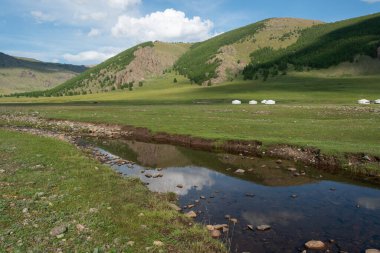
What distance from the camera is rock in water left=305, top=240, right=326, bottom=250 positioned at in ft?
50.9

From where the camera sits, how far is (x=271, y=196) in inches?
915

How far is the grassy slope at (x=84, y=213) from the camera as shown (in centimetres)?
1379

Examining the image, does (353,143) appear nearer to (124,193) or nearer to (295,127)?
(295,127)

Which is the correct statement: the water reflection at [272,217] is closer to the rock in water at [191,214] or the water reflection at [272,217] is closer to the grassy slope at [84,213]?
the rock in water at [191,214]

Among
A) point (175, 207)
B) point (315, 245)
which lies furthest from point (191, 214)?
point (315, 245)

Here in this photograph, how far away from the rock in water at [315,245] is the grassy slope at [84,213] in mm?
4370

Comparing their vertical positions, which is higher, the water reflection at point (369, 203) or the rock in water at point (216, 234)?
the rock in water at point (216, 234)

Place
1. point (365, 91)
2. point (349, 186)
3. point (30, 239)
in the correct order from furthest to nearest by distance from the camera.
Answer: point (365, 91)
point (349, 186)
point (30, 239)

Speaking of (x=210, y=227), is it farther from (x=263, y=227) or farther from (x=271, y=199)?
(x=271, y=199)

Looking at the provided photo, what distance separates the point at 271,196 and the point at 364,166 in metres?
11.7

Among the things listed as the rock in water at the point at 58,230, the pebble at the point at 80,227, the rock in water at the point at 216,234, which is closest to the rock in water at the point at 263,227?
the rock in water at the point at 216,234

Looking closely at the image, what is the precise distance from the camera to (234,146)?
132 feet

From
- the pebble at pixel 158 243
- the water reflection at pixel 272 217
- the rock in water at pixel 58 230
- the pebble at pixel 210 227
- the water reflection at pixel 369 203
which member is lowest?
the water reflection at pixel 369 203

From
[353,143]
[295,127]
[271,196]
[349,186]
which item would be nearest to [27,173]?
[271,196]
